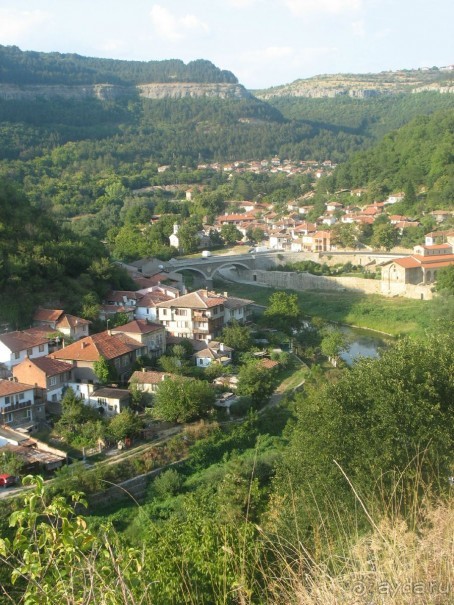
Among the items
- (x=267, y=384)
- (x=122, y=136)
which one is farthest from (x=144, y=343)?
(x=122, y=136)

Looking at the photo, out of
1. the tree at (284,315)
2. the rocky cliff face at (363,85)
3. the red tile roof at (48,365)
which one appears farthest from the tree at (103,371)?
the rocky cliff face at (363,85)

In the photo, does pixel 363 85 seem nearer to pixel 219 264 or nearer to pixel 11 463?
pixel 219 264

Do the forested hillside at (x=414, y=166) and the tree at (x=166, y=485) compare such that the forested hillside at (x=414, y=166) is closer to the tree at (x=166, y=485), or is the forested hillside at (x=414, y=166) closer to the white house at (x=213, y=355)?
the white house at (x=213, y=355)

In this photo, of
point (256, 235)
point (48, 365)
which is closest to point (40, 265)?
point (48, 365)

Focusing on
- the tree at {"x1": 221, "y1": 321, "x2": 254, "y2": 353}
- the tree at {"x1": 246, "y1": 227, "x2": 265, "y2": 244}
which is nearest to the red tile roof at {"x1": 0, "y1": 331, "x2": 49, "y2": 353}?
the tree at {"x1": 221, "y1": 321, "x2": 254, "y2": 353}

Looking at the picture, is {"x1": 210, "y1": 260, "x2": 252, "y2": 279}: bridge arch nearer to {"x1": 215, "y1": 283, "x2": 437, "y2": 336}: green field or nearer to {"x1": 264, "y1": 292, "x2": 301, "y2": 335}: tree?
{"x1": 215, "y1": 283, "x2": 437, "y2": 336}: green field
